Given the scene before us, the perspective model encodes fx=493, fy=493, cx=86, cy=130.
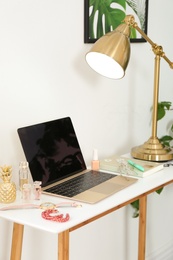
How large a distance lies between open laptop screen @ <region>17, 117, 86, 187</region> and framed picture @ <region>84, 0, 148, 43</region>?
41cm

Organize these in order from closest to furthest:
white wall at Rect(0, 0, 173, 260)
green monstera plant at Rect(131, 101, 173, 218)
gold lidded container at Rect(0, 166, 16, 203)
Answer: gold lidded container at Rect(0, 166, 16, 203)
white wall at Rect(0, 0, 173, 260)
green monstera plant at Rect(131, 101, 173, 218)

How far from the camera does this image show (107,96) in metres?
2.14

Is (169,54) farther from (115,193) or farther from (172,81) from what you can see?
(115,193)

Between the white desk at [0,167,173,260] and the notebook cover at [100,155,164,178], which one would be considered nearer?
the white desk at [0,167,173,260]

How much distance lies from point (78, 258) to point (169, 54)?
112cm

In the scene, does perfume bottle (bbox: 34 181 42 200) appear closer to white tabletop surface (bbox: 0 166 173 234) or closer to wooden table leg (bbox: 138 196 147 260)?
white tabletop surface (bbox: 0 166 173 234)

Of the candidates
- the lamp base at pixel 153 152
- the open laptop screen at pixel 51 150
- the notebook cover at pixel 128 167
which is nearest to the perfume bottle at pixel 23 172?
the open laptop screen at pixel 51 150

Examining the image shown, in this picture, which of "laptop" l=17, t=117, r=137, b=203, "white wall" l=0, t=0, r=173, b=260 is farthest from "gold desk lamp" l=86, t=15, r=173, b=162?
"laptop" l=17, t=117, r=137, b=203

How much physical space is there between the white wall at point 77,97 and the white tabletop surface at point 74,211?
1.03ft

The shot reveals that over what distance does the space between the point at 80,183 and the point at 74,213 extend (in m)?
0.25

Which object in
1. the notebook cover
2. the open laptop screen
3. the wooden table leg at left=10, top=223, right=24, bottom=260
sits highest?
the open laptop screen

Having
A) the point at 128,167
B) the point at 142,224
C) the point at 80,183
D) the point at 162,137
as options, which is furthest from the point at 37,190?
the point at 162,137

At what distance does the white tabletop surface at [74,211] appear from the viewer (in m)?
1.32

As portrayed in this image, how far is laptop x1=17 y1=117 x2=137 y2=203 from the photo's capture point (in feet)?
5.13
